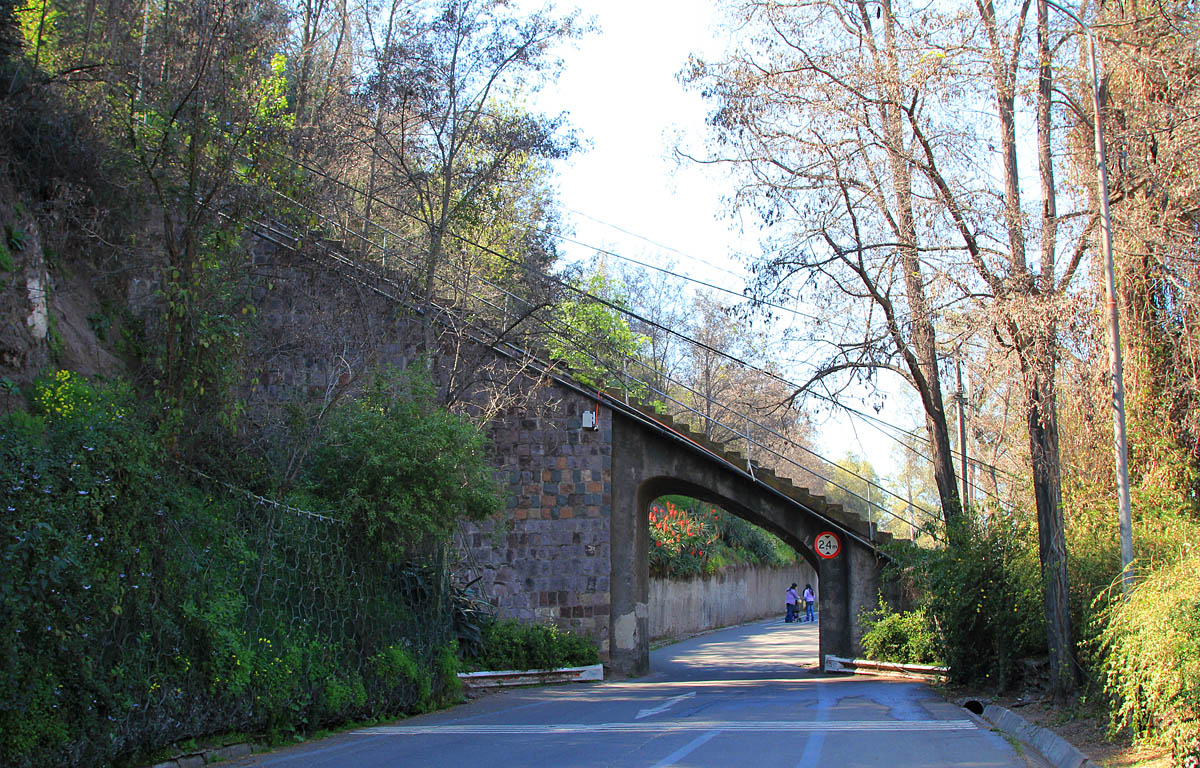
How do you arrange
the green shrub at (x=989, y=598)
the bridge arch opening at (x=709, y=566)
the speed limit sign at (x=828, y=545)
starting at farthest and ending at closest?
the bridge arch opening at (x=709, y=566) → the speed limit sign at (x=828, y=545) → the green shrub at (x=989, y=598)

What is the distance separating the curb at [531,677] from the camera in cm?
1803

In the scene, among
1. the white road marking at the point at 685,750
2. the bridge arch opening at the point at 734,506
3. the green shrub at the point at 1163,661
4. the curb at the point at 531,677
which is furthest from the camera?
the bridge arch opening at the point at 734,506

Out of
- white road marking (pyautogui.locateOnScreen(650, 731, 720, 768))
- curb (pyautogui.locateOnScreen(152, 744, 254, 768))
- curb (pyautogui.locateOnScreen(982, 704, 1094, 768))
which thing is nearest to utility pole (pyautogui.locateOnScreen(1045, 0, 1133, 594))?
curb (pyautogui.locateOnScreen(982, 704, 1094, 768))

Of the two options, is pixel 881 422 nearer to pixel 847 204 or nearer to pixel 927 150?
pixel 847 204

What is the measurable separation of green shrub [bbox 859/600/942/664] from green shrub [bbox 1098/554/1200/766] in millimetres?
10374

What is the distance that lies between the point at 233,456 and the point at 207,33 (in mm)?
5452

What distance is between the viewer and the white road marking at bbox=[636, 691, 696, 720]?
1379 cm

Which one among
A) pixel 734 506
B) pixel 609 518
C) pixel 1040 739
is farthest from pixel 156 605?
pixel 734 506

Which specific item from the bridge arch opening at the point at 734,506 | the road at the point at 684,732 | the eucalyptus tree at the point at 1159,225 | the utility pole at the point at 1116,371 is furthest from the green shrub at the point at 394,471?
the eucalyptus tree at the point at 1159,225

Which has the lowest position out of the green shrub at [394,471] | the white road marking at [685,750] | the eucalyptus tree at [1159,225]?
the white road marking at [685,750]

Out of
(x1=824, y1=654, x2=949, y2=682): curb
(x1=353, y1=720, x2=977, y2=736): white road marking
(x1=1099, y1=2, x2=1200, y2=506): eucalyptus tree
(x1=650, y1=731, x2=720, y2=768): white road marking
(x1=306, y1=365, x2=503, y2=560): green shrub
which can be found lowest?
(x1=824, y1=654, x2=949, y2=682): curb

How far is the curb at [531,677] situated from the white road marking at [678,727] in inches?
186

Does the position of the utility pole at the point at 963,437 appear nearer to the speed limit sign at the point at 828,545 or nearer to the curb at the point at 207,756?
the speed limit sign at the point at 828,545

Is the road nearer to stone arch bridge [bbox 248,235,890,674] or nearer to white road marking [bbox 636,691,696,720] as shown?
white road marking [bbox 636,691,696,720]
